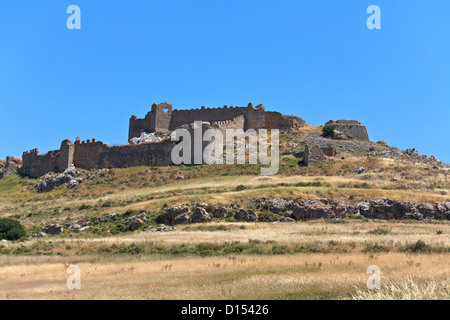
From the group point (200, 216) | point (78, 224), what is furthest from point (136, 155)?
point (200, 216)

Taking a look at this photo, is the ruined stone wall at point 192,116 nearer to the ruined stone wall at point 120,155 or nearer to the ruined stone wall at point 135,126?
the ruined stone wall at point 135,126

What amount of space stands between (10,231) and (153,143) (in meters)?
24.4

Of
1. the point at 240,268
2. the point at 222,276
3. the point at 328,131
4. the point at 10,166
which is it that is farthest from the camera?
the point at 10,166

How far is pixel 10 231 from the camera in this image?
29.9 metres

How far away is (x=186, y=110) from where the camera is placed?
197 feet

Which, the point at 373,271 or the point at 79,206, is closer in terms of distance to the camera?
the point at 373,271

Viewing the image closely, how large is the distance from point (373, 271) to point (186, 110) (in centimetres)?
4791

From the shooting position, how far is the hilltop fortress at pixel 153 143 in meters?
53.2

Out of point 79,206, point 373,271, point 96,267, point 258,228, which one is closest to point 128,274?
point 96,267

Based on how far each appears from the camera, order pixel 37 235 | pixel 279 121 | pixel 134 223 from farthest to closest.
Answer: pixel 279 121 → pixel 134 223 → pixel 37 235

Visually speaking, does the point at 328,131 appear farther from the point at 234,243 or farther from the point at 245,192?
the point at 234,243

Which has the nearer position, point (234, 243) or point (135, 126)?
point (234, 243)

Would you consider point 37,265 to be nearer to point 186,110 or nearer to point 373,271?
point 373,271

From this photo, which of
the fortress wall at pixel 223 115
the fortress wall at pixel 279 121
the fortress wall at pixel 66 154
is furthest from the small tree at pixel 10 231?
the fortress wall at pixel 279 121
